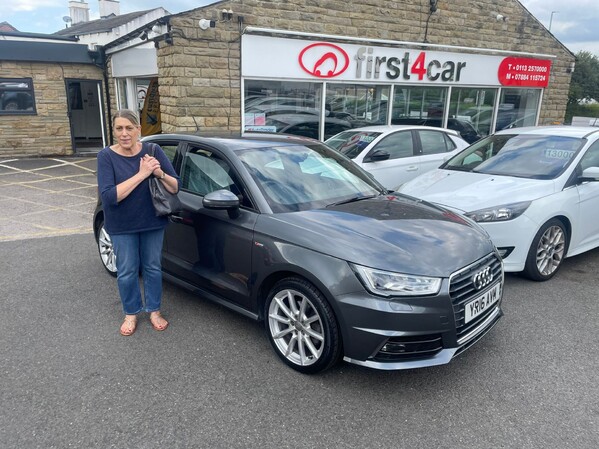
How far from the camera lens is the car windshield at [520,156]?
503 centimetres

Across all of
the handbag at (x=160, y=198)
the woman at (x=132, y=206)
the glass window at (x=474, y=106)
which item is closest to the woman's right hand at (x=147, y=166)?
the woman at (x=132, y=206)

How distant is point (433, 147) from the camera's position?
785 cm

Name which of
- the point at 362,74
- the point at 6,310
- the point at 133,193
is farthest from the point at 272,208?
the point at 362,74

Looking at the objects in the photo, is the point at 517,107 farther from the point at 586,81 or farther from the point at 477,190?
the point at 586,81

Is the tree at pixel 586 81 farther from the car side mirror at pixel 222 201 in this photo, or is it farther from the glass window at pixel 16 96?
the car side mirror at pixel 222 201

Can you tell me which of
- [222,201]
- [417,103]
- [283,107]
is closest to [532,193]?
[222,201]

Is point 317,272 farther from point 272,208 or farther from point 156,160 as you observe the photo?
point 156,160

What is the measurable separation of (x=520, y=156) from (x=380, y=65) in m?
5.64

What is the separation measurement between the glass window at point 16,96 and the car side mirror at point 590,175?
12.9m

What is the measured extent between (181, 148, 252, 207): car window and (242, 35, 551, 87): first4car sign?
528 centimetres

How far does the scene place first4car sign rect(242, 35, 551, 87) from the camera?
8.92 meters

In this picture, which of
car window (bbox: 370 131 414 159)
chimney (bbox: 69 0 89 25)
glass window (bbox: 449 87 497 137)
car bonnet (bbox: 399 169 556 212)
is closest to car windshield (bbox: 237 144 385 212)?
car bonnet (bbox: 399 169 556 212)

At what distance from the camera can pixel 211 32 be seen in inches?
323

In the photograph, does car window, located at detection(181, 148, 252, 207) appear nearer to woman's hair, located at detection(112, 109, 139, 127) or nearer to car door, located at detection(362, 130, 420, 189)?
woman's hair, located at detection(112, 109, 139, 127)
